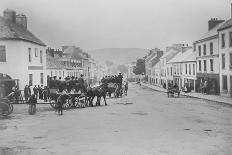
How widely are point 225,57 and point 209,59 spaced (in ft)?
20.8

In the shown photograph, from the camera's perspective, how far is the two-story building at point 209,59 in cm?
3855

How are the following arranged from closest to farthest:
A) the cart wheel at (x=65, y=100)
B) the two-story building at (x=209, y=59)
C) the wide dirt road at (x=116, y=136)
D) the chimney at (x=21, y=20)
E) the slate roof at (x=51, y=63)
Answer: the wide dirt road at (x=116, y=136), the cart wheel at (x=65, y=100), the chimney at (x=21, y=20), the two-story building at (x=209, y=59), the slate roof at (x=51, y=63)

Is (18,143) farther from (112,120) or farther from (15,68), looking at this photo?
(15,68)

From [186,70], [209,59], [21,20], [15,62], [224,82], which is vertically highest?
[21,20]

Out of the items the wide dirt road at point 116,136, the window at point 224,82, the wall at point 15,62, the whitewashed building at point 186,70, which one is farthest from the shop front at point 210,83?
the wide dirt road at point 116,136

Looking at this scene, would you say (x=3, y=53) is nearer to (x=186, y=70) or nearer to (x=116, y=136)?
(x=116, y=136)

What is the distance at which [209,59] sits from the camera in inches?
1618

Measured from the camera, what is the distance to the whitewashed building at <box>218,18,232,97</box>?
3341cm

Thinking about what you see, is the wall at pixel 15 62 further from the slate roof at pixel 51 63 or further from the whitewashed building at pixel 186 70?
the whitewashed building at pixel 186 70

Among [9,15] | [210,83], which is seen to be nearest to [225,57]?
[210,83]

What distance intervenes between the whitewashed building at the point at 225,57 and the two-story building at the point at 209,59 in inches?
75.7

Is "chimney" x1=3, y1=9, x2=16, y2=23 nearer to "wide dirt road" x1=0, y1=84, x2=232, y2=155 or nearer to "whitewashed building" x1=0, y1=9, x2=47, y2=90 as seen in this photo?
"whitewashed building" x1=0, y1=9, x2=47, y2=90

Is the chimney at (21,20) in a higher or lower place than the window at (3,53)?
higher

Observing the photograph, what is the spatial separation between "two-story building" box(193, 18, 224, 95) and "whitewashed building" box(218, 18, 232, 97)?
6.31ft
